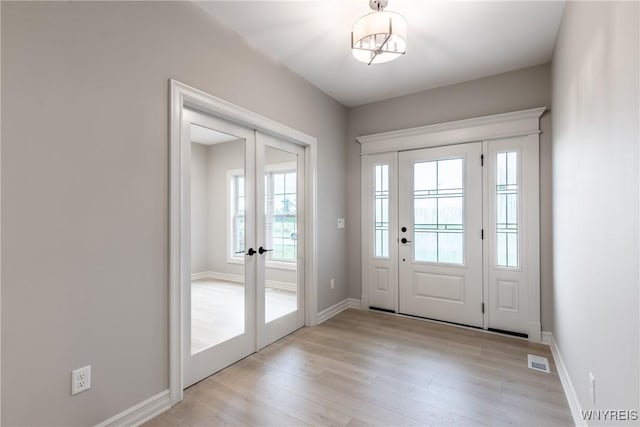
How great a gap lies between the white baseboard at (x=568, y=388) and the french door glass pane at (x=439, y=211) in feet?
3.84

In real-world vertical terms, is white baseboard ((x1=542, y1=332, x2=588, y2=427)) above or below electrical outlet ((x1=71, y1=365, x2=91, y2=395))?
below

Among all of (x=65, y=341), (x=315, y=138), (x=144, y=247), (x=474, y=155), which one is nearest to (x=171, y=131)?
(x=144, y=247)

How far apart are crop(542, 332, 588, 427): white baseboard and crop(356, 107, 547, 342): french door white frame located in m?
0.37

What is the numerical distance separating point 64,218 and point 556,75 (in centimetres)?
385

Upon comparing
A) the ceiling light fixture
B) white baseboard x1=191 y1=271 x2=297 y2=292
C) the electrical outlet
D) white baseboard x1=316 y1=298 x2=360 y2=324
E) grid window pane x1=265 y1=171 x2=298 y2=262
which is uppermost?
the ceiling light fixture

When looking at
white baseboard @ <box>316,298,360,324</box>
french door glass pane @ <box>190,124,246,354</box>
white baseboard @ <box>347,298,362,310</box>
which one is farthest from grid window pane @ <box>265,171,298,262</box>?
white baseboard @ <box>347,298,362,310</box>

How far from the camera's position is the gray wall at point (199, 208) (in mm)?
2367

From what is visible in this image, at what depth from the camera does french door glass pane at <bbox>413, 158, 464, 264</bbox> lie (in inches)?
139

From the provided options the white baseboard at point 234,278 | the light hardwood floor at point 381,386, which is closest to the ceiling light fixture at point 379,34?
the white baseboard at point 234,278

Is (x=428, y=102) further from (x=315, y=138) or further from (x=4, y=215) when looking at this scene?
(x=4, y=215)

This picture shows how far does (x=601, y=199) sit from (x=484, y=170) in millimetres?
2042

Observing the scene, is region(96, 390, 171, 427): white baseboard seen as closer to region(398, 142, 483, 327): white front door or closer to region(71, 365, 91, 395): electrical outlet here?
region(71, 365, 91, 395): electrical outlet

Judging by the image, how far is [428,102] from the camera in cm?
374

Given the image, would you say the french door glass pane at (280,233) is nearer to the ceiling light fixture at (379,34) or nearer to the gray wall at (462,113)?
the gray wall at (462,113)
